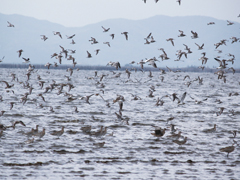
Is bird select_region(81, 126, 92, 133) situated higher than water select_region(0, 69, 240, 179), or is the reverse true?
bird select_region(81, 126, 92, 133)

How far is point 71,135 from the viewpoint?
23.8 metres

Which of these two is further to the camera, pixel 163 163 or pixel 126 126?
pixel 126 126

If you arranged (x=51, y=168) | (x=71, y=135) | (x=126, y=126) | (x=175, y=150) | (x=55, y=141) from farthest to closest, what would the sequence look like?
(x=126, y=126)
(x=71, y=135)
(x=55, y=141)
(x=175, y=150)
(x=51, y=168)

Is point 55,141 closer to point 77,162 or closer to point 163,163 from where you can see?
point 77,162

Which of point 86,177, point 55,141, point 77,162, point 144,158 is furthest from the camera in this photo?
point 55,141

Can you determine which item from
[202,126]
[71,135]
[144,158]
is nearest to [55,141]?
[71,135]

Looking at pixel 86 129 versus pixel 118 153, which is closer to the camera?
pixel 118 153

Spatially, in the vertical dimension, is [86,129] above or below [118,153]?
above

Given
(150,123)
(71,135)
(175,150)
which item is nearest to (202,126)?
(150,123)

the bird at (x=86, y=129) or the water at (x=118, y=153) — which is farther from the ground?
the bird at (x=86, y=129)

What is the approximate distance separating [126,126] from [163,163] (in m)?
10.5

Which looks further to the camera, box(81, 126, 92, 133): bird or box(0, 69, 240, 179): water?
box(81, 126, 92, 133): bird

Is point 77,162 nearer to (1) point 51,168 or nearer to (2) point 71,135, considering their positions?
(1) point 51,168

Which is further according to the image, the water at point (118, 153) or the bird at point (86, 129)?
the bird at point (86, 129)
